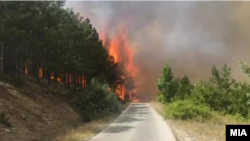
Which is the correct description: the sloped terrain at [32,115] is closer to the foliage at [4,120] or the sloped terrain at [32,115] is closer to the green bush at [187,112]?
the foliage at [4,120]

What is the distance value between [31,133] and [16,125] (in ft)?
4.01

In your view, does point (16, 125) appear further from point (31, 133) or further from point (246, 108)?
point (246, 108)

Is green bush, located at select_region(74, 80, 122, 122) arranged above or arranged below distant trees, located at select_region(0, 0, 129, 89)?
below

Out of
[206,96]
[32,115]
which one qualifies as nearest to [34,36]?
[32,115]

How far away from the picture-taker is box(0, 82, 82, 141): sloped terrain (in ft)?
74.7

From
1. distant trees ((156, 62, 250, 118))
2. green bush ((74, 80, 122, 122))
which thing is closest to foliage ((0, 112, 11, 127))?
green bush ((74, 80, 122, 122))

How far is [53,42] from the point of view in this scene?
1346 inches

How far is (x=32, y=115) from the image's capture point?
1104 inches

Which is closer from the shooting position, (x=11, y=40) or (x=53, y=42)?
(x=11, y=40)

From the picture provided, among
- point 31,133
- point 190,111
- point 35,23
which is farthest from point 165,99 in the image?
point 31,133

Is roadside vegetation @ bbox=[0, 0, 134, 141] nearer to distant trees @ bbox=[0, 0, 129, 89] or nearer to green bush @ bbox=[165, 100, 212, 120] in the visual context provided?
distant trees @ bbox=[0, 0, 129, 89]

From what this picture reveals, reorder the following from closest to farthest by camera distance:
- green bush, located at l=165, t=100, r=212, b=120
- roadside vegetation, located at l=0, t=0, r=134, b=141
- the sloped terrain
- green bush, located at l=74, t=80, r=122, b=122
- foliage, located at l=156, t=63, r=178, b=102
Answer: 1. the sloped terrain
2. roadside vegetation, located at l=0, t=0, r=134, b=141
3. green bush, located at l=165, t=100, r=212, b=120
4. green bush, located at l=74, t=80, r=122, b=122
5. foliage, located at l=156, t=63, r=178, b=102

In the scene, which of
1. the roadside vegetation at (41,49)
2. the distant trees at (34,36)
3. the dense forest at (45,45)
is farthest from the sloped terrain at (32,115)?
the distant trees at (34,36)

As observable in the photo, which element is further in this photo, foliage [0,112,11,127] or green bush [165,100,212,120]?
green bush [165,100,212,120]
